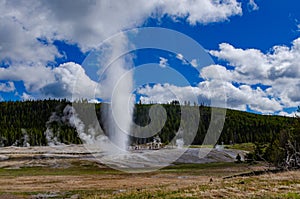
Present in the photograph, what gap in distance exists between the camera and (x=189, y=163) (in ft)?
320

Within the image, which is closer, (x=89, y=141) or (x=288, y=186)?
(x=288, y=186)

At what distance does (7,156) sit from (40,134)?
80596mm

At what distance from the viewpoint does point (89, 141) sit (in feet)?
548

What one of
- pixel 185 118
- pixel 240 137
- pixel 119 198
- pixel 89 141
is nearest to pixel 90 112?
pixel 89 141

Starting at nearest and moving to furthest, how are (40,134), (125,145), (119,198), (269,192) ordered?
(269,192) → (119,198) → (125,145) → (40,134)

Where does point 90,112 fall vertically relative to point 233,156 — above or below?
above

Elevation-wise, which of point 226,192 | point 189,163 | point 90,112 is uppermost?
point 90,112

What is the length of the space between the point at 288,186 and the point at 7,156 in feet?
338

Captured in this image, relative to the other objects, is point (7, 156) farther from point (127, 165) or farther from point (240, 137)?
point (240, 137)

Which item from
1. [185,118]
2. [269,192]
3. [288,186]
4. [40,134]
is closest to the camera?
[269,192]

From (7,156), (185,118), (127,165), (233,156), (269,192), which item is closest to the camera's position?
(269,192)

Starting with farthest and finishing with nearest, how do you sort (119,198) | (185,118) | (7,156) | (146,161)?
(185,118)
(7,156)
(146,161)
(119,198)

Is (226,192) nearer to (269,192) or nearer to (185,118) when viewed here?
(269,192)

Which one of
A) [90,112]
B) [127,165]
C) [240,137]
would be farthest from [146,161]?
[240,137]
